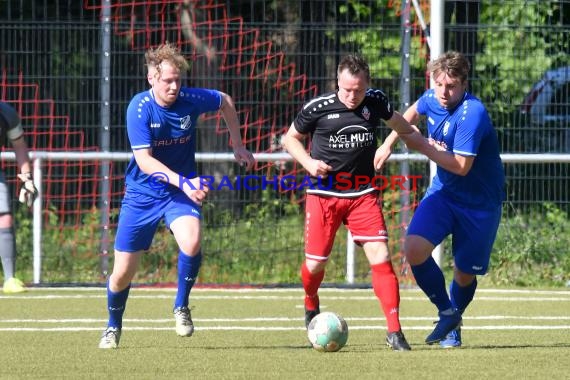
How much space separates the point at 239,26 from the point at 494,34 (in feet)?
8.35

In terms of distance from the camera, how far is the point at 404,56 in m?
12.8

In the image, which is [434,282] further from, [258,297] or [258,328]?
[258,297]

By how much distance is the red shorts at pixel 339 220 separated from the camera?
319 inches

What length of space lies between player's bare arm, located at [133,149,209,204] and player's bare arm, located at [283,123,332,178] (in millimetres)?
665

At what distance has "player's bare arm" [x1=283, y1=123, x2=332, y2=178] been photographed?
25.9 ft

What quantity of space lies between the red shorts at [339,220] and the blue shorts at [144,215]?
0.74 meters

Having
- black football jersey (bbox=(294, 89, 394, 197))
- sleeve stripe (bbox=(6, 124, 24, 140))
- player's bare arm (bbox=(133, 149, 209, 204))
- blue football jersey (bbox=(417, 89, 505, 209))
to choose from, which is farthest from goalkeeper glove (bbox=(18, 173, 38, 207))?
blue football jersey (bbox=(417, 89, 505, 209))

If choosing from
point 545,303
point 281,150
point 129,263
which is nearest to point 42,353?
point 129,263

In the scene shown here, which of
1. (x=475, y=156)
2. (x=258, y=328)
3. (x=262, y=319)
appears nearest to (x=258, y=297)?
(x=262, y=319)

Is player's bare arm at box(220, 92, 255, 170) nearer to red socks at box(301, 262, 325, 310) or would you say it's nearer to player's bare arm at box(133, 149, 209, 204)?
player's bare arm at box(133, 149, 209, 204)

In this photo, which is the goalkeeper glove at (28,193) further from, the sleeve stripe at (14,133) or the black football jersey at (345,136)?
the black football jersey at (345,136)

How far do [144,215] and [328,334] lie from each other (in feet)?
4.62

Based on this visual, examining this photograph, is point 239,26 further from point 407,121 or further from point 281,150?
point 407,121

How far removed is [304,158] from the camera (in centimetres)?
805
